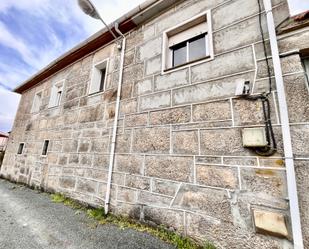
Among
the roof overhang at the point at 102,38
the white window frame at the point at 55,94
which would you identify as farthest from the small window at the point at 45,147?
the roof overhang at the point at 102,38

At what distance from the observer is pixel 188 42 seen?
310 cm

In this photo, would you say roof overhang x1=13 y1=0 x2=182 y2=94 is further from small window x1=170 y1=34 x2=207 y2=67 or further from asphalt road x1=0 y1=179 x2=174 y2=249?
asphalt road x1=0 y1=179 x2=174 y2=249

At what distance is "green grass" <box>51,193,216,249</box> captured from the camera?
2111 mm

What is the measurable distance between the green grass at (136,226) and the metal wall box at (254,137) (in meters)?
1.33

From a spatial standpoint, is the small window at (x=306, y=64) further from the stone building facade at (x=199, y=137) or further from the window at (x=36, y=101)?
the window at (x=36, y=101)

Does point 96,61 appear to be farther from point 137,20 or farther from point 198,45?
point 198,45

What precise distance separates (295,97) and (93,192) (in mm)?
3737

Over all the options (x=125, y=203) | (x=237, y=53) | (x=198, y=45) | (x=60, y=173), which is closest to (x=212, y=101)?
(x=237, y=53)

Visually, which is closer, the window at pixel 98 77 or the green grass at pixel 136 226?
the green grass at pixel 136 226

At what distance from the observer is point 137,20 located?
3771 mm

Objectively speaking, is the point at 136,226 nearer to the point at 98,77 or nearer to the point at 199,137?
the point at 199,137

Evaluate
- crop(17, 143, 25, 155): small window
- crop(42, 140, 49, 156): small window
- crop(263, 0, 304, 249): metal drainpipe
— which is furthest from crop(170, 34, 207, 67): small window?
crop(17, 143, 25, 155): small window

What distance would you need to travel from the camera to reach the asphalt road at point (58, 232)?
84.8 inches

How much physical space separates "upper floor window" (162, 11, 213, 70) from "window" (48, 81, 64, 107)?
427 cm
